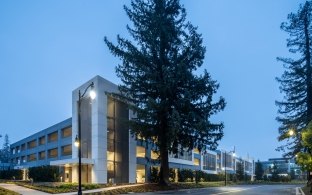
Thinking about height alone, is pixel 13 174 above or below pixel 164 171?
below

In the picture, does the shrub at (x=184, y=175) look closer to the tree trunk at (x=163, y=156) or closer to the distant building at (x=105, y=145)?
the distant building at (x=105, y=145)

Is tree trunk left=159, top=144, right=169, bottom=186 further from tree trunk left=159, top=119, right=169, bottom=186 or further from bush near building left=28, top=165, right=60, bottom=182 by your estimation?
bush near building left=28, top=165, right=60, bottom=182

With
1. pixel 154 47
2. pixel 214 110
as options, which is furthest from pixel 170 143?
pixel 154 47

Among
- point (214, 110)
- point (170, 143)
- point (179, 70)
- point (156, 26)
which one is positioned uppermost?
point (156, 26)

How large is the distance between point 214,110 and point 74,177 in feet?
66.8

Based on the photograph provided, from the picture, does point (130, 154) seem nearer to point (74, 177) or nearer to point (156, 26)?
point (74, 177)

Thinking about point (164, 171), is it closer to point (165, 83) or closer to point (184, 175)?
point (165, 83)

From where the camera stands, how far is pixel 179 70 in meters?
44.2

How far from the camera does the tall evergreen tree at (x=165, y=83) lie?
4450 cm

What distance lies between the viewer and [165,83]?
43625 mm

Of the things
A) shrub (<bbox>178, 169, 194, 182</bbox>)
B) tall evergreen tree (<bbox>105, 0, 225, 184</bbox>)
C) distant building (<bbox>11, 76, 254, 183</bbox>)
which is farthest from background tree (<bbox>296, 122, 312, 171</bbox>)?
shrub (<bbox>178, 169, 194, 182</bbox>)

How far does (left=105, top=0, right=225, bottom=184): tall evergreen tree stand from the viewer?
4450 centimetres

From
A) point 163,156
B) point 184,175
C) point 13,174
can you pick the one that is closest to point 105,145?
point 163,156

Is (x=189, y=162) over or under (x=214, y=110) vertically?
under
